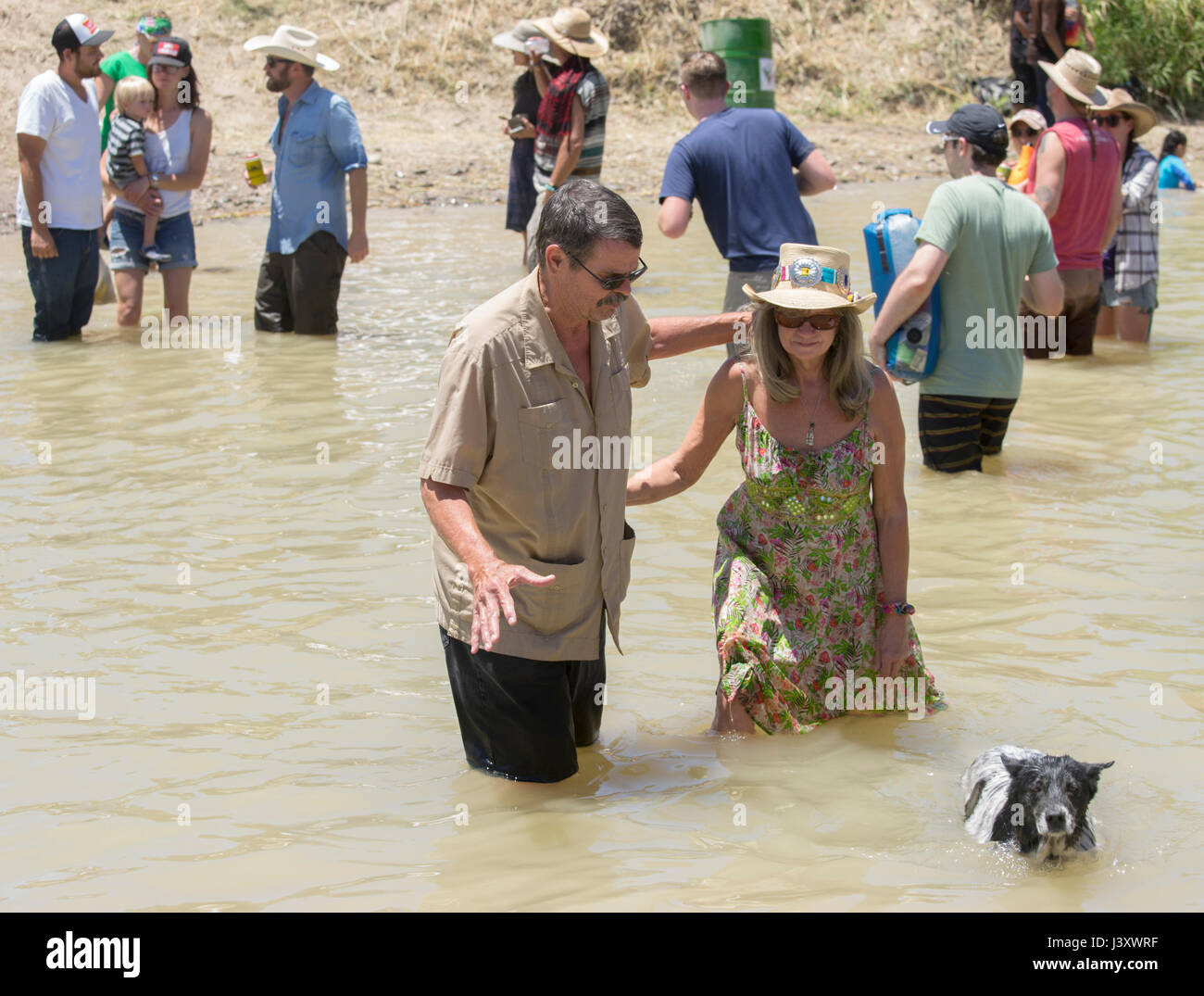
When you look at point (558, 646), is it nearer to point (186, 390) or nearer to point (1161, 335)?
point (186, 390)

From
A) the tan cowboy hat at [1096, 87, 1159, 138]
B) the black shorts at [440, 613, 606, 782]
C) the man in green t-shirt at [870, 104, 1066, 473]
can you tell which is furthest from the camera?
the tan cowboy hat at [1096, 87, 1159, 138]

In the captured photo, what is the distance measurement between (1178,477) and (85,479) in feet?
17.7

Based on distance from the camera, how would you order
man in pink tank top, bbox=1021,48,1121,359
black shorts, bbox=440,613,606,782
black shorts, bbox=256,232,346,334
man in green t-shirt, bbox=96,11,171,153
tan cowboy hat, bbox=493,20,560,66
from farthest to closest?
man in green t-shirt, bbox=96,11,171,153 < tan cowboy hat, bbox=493,20,560,66 < black shorts, bbox=256,232,346,334 < man in pink tank top, bbox=1021,48,1121,359 < black shorts, bbox=440,613,606,782

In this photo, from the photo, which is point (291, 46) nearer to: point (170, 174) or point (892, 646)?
point (170, 174)

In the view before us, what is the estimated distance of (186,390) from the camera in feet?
29.8

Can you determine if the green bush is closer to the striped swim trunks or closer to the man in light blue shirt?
the man in light blue shirt

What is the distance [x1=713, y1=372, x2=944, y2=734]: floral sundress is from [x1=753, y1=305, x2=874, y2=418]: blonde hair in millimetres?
93

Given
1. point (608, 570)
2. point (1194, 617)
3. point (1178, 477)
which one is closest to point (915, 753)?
point (608, 570)

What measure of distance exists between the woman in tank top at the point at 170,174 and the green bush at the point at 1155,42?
17.7m

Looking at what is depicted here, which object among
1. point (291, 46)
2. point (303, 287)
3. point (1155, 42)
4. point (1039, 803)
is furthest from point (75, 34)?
point (1155, 42)

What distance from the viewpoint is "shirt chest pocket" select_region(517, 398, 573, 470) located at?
381 cm

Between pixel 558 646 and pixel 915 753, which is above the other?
pixel 558 646

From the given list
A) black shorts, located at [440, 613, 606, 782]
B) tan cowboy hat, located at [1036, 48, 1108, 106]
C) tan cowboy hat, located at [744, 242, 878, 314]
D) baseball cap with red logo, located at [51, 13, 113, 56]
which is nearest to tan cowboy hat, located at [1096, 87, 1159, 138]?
tan cowboy hat, located at [1036, 48, 1108, 106]
